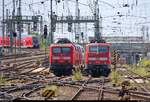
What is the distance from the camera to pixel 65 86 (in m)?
21.2

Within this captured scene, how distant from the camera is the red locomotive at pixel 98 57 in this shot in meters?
30.3

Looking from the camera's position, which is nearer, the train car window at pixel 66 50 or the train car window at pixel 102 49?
the train car window at pixel 102 49

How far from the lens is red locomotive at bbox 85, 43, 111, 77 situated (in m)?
30.3

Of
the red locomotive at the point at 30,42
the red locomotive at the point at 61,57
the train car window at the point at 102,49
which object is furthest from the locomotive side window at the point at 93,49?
the red locomotive at the point at 30,42

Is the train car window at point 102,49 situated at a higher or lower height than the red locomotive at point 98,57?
higher

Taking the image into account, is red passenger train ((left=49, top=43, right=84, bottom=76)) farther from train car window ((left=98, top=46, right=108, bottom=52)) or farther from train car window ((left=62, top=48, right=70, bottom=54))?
train car window ((left=98, top=46, right=108, bottom=52))

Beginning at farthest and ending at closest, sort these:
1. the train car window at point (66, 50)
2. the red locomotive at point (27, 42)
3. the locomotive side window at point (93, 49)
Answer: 1. the red locomotive at point (27, 42)
2. the train car window at point (66, 50)
3. the locomotive side window at point (93, 49)

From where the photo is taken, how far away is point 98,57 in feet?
99.6

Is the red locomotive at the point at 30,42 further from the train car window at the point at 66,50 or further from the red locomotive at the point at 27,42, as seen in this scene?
the train car window at the point at 66,50

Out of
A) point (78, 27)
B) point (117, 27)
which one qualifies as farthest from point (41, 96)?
point (117, 27)

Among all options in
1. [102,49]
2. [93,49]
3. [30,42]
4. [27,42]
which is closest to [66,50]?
[93,49]

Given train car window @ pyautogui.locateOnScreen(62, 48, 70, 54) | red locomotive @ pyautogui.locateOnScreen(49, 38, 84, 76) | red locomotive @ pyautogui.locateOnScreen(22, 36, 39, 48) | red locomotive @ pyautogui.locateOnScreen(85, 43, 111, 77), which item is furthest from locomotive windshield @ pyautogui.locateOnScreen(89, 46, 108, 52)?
red locomotive @ pyautogui.locateOnScreen(22, 36, 39, 48)

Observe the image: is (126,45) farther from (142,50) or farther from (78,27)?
(78,27)

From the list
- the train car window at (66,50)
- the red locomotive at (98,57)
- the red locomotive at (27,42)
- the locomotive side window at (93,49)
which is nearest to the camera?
the red locomotive at (98,57)
